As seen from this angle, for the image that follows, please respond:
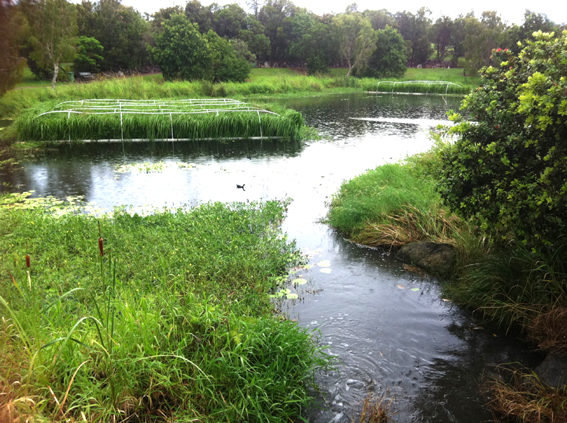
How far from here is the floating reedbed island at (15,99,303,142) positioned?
51.1ft

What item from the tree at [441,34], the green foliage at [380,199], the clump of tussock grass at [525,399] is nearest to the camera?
the clump of tussock grass at [525,399]

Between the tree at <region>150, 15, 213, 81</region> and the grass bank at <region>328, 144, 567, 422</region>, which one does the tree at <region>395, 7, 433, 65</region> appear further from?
the grass bank at <region>328, 144, 567, 422</region>

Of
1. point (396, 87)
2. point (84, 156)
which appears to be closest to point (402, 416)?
point (84, 156)

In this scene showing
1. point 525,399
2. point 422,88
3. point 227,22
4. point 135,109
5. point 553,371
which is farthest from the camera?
point 227,22

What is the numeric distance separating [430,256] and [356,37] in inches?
2076

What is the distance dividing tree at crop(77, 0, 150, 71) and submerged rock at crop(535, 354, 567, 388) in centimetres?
4489

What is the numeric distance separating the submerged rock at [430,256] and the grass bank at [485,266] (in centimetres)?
13

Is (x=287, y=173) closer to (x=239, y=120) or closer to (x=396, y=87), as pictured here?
(x=239, y=120)

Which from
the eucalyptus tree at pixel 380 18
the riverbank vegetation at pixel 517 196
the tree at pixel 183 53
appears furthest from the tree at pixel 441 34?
the riverbank vegetation at pixel 517 196

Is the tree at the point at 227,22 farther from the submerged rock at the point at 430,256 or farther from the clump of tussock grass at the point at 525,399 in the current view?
the clump of tussock grass at the point at 525,399

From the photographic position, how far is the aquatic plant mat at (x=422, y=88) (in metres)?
37.3

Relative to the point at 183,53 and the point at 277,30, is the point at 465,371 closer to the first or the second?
the point at 183,53

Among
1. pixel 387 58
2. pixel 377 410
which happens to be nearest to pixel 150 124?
pixel 377 410

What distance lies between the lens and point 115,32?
136 feet
